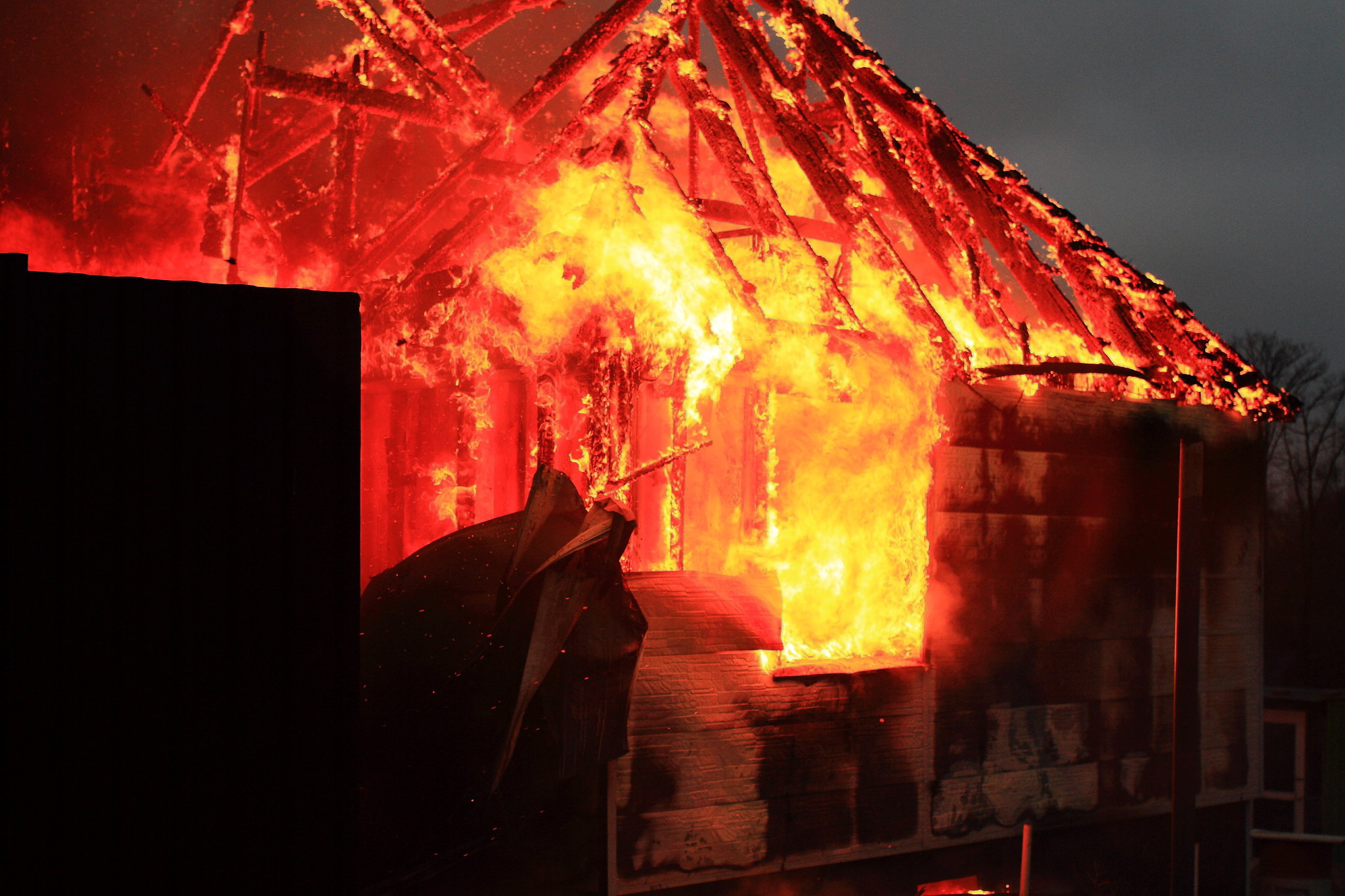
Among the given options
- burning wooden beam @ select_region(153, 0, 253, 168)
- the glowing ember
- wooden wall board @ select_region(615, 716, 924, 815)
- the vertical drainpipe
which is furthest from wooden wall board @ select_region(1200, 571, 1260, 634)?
burning wooden beam @ select_region(153, 0, 253, 168)

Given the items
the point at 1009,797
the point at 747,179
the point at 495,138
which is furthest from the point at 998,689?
the point at 495,138

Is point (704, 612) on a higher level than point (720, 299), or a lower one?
lower

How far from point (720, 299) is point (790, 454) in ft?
6.91

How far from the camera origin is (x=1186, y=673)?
8016 mm

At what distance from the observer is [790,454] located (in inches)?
325

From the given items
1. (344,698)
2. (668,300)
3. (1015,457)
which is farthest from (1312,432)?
(344,698)

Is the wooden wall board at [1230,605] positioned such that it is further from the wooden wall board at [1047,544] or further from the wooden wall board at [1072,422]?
the wooden wall board at [1072,422]

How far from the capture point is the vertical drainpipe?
7887 millimetres

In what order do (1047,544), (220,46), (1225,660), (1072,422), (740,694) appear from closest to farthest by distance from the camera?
(740,694) < (1047,544) < (1072,422) < (1225,660) < (220,46)

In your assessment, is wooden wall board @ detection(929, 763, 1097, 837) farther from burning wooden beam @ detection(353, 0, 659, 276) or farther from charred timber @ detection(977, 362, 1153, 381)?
burning wooden beam @ detection(353, 0, 659, 276)

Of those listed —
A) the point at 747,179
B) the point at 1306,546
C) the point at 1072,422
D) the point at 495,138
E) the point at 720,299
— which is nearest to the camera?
the point at 720,299

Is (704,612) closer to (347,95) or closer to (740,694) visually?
(740,694)

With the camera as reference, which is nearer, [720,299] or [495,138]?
[720,299]

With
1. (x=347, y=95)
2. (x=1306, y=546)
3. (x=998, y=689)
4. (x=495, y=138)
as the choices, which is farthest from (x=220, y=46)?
(x=1306, y=546)
